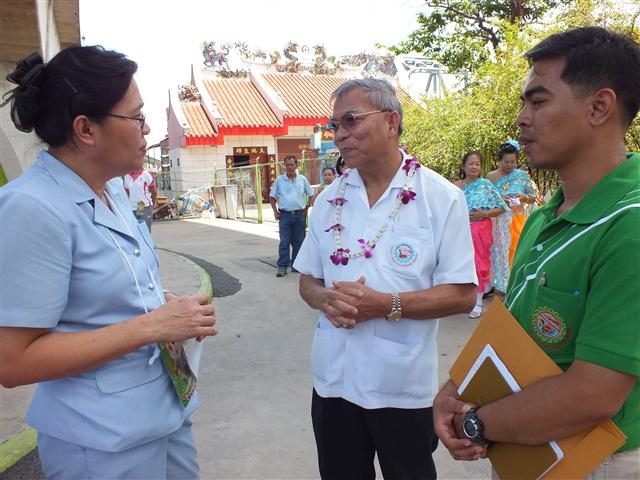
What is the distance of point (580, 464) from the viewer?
3.37 ft

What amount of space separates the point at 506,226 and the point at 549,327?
4355 mm

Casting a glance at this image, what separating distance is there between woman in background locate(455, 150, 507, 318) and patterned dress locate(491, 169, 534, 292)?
0.31ft

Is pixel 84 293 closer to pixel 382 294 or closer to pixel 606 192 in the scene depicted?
pixel 382 294

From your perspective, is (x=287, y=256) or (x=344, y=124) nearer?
(x=344, y=124)

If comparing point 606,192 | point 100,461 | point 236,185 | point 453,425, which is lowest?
point 236,185

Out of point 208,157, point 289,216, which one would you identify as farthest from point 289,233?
Answer: point 208,157

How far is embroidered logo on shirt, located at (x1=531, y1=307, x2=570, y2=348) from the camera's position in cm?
106

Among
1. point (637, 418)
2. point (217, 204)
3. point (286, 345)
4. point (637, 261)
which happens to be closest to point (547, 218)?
point (637, 261)

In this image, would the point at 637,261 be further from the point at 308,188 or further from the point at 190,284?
the point at 308,188

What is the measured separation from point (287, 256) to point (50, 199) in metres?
6.25

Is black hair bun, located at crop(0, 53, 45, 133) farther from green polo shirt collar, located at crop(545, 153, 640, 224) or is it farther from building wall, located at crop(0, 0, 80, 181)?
building wall, located at crop(0, 0, 80, 181)

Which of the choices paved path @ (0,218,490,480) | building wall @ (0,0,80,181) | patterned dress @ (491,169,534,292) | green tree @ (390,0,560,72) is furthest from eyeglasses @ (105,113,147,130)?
green tree @ (390,0,560,72)

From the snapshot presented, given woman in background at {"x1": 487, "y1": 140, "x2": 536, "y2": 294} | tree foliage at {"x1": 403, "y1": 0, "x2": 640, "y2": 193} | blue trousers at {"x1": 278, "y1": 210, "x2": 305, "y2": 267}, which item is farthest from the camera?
blue trousers at {"x1": 278, "y1": 210, "x2": 305, "y2": 267}

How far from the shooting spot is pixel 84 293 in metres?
1.22
